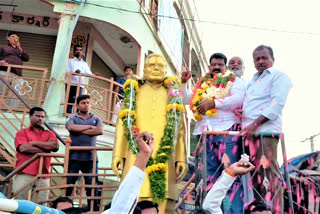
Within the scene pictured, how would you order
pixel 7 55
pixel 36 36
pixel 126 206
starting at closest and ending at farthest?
1. pixel 126 206
2. pixel 7 55
3. pixel 36 36

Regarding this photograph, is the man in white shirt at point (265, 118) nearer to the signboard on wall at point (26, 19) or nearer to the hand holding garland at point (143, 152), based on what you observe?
the hand holding garland at point (143, 152)

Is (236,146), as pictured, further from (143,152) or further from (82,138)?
(82,138)

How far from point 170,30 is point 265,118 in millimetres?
10628

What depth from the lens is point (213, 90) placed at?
4.06 m

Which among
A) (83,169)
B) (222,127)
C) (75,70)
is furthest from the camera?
(75,70)

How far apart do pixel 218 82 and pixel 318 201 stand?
1.84 meters

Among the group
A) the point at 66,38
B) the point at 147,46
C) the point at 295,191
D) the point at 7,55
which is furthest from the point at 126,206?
the point at 147,46

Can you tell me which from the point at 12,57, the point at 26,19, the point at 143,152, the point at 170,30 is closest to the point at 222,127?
the point at 143,152

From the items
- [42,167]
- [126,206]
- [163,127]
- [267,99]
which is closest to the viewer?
[126,206]

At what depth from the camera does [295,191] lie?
4098mm

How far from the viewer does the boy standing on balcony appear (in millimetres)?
4852

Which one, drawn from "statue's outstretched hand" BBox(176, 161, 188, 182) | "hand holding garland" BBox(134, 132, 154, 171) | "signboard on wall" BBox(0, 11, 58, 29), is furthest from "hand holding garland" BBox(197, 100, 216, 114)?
"signboard on wall" BBox(0, 11, 58, 29)

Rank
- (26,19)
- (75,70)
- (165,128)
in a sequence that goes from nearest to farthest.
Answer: (165,128), (75,70), (26,19)

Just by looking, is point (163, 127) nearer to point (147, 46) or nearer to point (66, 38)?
point (66, 38)
